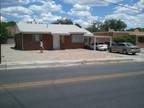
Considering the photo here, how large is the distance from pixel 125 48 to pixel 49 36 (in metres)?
11.4

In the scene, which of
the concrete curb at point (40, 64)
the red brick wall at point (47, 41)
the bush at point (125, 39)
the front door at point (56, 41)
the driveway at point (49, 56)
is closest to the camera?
the concrete curb at point (40, 64)

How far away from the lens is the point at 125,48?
134ft

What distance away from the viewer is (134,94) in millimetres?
10719

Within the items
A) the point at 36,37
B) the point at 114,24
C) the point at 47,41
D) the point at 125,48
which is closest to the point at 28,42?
the point at 36,37

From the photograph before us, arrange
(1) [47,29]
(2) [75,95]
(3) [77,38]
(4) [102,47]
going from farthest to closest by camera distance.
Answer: (3) [77,38] < (4) [102,47] < (1) [47,29] < (2) [75,95]

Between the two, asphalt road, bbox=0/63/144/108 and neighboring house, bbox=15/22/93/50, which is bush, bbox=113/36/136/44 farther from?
asphalt road, bbox=0/63/144/108

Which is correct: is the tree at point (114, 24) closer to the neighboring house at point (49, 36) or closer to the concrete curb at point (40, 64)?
the neighboring house at point (49, 36)

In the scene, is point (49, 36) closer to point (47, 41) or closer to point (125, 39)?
point (47, 41)

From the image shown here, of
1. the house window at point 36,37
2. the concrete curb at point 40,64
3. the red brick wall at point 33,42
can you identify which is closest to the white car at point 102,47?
the red brick wall at point 33,42

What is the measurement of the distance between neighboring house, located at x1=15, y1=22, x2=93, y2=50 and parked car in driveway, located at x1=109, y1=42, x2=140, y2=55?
615cm

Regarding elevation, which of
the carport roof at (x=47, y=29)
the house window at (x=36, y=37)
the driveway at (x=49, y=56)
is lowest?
the driveway at (x=49, y=56)

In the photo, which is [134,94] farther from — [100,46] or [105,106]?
[100,46]

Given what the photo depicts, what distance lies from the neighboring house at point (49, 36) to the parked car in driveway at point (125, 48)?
6153 mm

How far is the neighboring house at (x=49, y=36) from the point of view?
4288 centimetres
